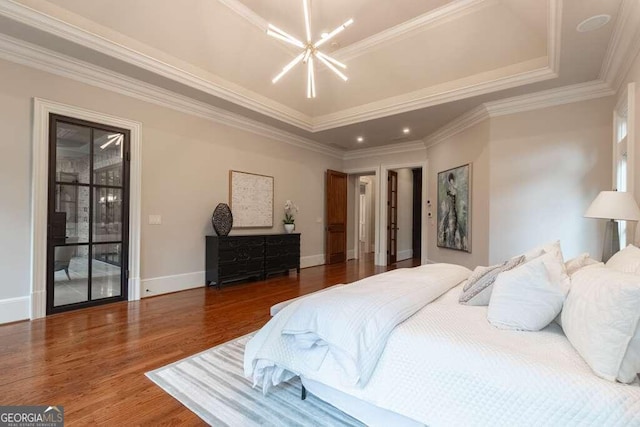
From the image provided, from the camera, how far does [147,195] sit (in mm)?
4172

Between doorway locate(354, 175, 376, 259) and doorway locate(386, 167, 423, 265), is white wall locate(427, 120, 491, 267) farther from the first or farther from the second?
doorway locate(354, 175, 376, 259)

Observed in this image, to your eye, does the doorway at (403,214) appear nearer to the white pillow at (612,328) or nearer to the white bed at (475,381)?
the white bed at (475,381)

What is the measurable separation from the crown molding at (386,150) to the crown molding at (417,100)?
6.04ft

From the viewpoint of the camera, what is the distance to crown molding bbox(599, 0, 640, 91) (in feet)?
8.18

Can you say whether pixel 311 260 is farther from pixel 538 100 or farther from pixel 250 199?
pixel 538 100

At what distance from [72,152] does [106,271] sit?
1507 mm

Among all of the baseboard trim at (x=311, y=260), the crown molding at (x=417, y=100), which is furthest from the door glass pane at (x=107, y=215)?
the crown molding at (x=417, y=100)

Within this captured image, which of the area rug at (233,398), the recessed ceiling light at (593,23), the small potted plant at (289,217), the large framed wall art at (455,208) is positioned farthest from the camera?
the small potted plant at (289,217)

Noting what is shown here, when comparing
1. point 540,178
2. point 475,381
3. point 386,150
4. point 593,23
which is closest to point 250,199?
point 386,150

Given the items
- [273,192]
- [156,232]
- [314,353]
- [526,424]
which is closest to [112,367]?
[314,353]

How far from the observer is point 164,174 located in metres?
4.36

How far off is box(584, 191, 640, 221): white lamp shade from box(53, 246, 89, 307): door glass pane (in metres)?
5.40

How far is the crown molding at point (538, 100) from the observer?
3.87 m

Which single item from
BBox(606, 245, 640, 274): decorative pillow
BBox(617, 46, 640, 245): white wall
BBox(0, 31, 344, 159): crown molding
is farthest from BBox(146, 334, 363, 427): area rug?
BBox(0, 31, 344, 159): crown molding
